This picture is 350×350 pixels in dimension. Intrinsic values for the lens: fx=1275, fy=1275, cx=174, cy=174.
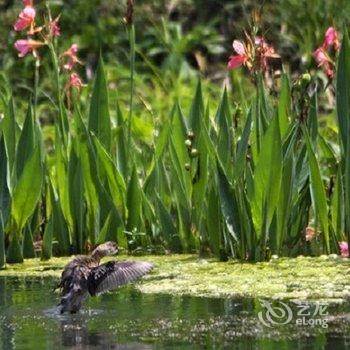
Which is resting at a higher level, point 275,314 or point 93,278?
point 93,278

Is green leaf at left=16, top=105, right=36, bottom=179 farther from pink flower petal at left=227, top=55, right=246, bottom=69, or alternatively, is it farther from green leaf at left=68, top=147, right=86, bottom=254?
pink flower petal at left=227, top=55, right=246, bottom=69

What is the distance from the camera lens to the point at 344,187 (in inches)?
190

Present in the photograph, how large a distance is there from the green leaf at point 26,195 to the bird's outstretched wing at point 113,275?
1.04 m

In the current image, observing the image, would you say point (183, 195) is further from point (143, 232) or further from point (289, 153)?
point (289, 153)

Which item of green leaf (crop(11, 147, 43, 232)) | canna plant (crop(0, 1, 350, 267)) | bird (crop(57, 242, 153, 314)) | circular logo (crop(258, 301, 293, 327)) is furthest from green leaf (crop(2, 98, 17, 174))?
circular logo (crop(258, 301, 293, 327))

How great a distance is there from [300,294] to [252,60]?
104 cm

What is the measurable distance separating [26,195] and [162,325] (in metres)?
1.60

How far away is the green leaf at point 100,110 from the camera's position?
17.6 ft

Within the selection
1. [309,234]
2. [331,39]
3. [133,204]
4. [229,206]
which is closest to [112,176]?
[133,204]

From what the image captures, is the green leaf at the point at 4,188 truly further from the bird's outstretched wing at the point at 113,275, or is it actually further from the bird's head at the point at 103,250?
the bird's outstretched wing at the point at 113,275

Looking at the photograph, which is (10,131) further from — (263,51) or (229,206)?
(263,51)

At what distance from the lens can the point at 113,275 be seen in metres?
4.00

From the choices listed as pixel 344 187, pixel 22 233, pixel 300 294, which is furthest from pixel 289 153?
pixel 22 233

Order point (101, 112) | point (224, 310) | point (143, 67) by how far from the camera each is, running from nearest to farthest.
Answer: point (224, 310), point (101, 112), point (143, 67)
